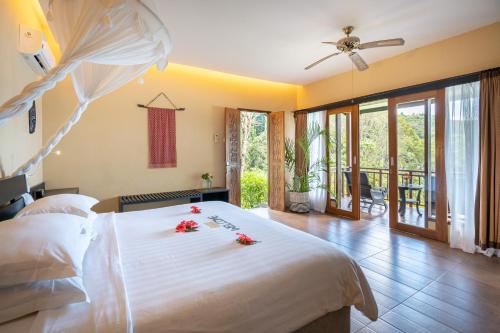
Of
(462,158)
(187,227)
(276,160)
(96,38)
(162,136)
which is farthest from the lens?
(276,160)

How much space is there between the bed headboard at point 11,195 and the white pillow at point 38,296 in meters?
0.87

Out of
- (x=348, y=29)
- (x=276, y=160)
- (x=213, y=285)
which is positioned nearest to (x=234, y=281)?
(x=213, y=285)

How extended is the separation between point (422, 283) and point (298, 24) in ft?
9.45

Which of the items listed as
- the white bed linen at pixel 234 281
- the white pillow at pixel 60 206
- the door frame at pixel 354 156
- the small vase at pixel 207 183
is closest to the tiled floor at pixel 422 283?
the white bed linen at pixel 234 281

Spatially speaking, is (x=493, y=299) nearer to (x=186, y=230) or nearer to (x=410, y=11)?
(x=186, y=230)

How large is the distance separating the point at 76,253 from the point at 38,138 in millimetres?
2800

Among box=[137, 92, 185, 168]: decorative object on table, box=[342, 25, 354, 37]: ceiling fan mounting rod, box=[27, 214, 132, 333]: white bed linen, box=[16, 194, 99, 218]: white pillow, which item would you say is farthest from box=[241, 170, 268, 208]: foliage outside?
box=[27, 214, 132, 333]: white bed linen

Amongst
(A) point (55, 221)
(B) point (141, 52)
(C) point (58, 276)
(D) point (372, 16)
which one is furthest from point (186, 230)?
(D) point (372, 16)

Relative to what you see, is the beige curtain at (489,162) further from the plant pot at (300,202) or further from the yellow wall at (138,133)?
the yellow wall at (138,133)

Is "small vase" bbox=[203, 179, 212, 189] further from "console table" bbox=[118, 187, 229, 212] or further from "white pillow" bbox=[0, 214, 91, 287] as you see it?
"white pillow" bbox=[0, 214, 91, 287]

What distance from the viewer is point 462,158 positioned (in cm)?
295

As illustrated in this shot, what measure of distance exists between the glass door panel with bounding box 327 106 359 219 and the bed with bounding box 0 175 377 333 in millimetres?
3015

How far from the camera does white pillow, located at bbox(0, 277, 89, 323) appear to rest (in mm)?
860

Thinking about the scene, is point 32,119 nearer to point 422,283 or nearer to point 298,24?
point 298,24
